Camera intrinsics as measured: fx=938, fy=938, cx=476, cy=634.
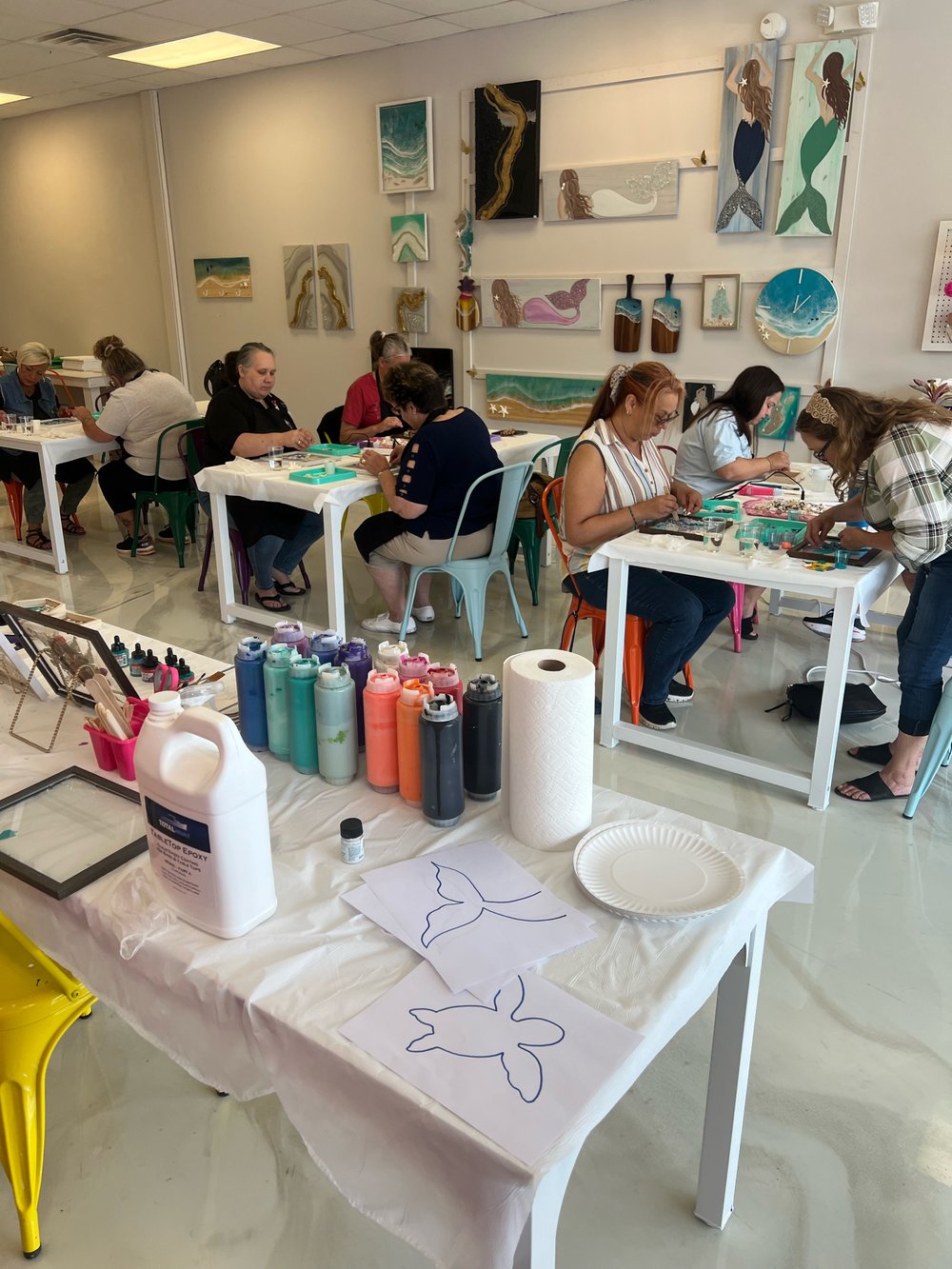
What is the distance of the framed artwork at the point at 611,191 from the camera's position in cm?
479

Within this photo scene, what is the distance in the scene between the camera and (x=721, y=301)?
4.75 meters

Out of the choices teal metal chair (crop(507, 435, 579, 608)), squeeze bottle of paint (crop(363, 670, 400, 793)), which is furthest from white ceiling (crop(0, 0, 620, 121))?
squeeze bottle of paint (crop(363, 670, 400, 793))

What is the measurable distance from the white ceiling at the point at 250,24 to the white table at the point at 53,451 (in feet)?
6.89

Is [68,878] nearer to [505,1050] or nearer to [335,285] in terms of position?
[505,1050]

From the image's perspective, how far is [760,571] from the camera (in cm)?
251

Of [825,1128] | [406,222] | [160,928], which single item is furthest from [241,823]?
[406,222]

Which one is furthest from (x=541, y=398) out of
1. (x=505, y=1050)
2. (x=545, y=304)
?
(x=505, y=1050)

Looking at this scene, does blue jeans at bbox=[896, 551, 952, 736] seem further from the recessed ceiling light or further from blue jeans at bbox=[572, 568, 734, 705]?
the recessed ceiling light

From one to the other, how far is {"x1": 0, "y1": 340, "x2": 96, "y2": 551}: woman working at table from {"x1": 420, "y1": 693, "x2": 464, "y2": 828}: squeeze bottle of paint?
453 cm

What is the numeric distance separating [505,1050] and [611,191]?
4951 millimetres

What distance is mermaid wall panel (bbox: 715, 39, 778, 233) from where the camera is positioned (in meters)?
4.38

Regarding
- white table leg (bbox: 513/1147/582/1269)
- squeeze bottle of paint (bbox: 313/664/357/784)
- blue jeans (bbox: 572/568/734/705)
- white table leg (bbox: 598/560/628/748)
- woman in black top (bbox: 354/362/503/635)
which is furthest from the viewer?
woman in black top (bbox: 354/362/503/635)

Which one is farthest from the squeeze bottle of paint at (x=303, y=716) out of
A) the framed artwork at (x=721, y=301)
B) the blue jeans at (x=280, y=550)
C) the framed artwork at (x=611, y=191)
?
the framed artwork at (x=611, y=191)

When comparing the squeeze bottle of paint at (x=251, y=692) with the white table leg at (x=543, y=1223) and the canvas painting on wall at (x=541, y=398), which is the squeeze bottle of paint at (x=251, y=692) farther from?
the canvas painting on wall at (x=541, y=398)
